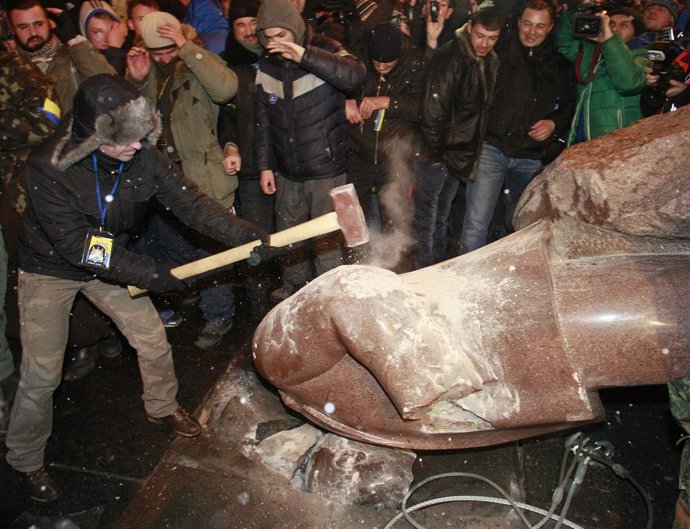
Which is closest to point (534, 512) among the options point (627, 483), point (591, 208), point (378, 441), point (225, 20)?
point (627, 483)

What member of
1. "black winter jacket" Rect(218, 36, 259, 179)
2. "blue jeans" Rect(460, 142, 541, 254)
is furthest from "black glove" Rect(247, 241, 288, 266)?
"blue jeans" Rect(460, 142, 541, 254)

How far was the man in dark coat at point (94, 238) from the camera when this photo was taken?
2.35 metres

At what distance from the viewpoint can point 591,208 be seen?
2.04m

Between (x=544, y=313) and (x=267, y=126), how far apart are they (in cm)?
258

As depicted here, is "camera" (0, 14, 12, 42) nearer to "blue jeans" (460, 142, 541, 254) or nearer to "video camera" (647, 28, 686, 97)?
"blue jeans" (460, 142, 541, 254)

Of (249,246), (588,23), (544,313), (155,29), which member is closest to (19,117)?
(155,29)

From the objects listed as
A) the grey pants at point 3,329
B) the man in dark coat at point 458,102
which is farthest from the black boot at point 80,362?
the man in dark coat at point 458,102

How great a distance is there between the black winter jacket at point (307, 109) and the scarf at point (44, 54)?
152 cm

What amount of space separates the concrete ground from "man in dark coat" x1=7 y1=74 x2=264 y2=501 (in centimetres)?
18

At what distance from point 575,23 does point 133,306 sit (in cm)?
353

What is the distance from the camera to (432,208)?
177 inches

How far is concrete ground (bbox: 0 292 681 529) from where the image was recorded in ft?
8.16

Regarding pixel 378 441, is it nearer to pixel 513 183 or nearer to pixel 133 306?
pixel 133 306

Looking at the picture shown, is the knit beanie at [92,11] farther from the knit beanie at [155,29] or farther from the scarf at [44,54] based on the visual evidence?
the knit beanie at [155,29]
